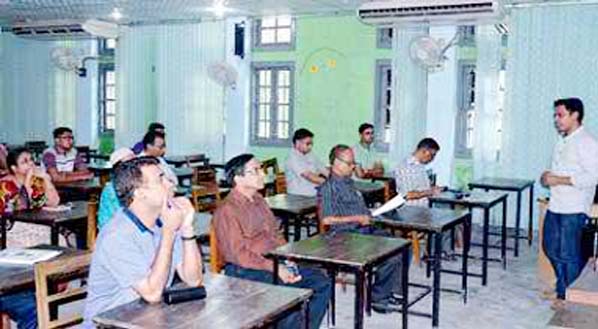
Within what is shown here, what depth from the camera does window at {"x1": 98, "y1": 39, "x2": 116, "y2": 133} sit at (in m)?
11.2

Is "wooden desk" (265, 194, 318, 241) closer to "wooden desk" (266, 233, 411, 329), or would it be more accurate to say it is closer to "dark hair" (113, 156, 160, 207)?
"wooden desk" (266, 233, 411, 329)

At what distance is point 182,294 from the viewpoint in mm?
2625

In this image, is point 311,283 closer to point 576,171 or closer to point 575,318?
point 575,318

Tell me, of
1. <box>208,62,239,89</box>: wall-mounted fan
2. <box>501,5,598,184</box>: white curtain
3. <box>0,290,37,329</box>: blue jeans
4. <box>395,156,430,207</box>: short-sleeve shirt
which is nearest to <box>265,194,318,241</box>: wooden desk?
<box>395,156,430,207</box>: short-sleeve shirt

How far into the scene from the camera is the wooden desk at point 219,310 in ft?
7.92

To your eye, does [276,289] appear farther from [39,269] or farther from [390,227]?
[390,227]

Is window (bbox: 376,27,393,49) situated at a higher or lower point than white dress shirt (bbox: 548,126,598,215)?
higher

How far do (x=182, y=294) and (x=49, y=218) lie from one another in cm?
222

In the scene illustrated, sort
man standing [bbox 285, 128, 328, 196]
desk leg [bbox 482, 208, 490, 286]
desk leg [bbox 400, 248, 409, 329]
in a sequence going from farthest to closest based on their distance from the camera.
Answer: man standing [bbox 285, 128, 328, 196]
desk leg [bbox 482, 208, 490, 286]
desk leg [bbox 400, 248, 409, 329]

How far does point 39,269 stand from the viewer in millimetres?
2670

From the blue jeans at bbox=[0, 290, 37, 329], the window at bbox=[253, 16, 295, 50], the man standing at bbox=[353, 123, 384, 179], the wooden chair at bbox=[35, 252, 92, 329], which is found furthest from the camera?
the window at bbox=[253, 16, 295, 50]

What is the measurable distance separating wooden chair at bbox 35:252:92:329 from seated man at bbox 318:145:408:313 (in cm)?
207

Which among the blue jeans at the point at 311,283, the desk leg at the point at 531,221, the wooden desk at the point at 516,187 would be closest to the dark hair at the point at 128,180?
the blue jeans at the point at 311,283

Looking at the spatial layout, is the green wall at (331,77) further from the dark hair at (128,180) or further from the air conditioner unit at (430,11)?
the dark hair at (128,180)
